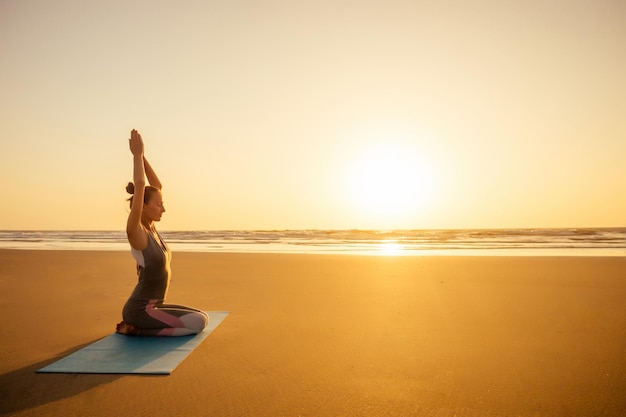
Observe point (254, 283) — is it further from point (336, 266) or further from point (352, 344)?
point (352, 344)

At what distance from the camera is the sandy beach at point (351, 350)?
2.84 meters

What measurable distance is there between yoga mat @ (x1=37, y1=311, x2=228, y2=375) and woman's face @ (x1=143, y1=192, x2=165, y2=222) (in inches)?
55.2

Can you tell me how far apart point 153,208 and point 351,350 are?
273cm

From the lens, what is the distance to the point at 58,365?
3.54m

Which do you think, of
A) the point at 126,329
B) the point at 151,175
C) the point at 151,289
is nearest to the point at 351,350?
the point at 151,289

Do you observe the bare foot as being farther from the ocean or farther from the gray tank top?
the ocean

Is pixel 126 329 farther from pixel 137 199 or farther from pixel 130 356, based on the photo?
pixel 137 199

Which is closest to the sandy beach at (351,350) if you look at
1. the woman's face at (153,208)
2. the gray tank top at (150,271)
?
the gray tank top at (150,271)

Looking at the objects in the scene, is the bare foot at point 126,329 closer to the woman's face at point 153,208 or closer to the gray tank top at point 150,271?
the gray tank top at point 150,271

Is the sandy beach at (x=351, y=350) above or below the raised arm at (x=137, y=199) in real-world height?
below

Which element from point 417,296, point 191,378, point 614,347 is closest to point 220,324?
point 191,378

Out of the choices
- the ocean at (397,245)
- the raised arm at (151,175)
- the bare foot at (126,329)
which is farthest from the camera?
the ocean at (397,245)

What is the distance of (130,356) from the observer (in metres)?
3.77

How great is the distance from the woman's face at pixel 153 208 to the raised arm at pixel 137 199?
0.30 metres
